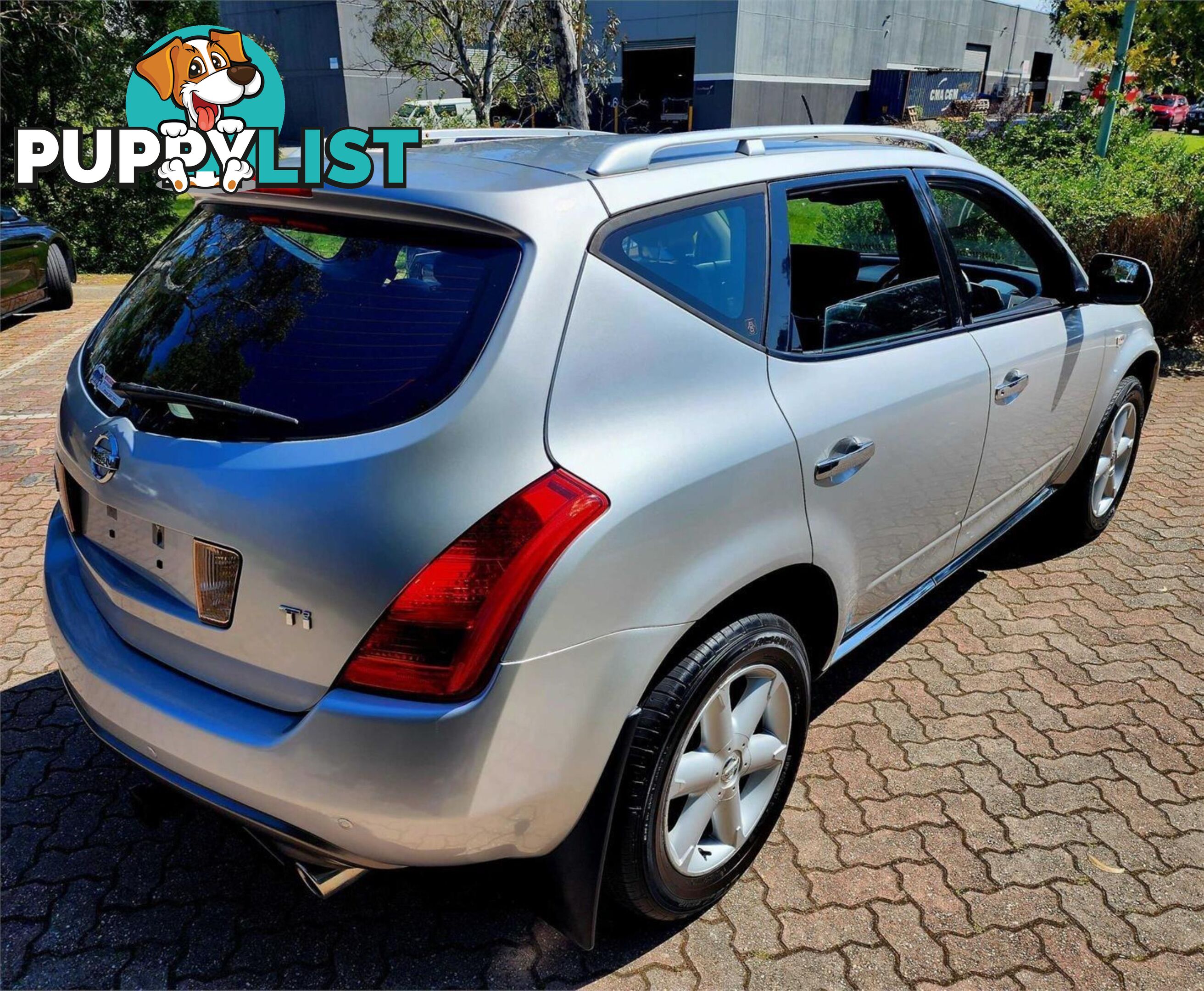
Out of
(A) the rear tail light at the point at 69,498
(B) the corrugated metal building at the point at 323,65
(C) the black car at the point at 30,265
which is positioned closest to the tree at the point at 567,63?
(C) the black car at the point at 30,265

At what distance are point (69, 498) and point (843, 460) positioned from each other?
1.90 meters

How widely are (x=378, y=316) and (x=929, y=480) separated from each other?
1723mm

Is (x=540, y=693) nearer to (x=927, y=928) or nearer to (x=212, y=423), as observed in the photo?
(x=212, y=423)

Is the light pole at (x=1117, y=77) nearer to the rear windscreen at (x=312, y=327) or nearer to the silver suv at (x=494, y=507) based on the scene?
the silver suv at (x=494, y=507)

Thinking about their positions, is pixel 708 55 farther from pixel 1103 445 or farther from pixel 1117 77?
pixel 1103 445

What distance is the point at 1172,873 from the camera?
2.52 meters

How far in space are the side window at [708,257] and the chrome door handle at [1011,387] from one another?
3.83 ft

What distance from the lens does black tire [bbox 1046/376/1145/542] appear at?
13.4ft

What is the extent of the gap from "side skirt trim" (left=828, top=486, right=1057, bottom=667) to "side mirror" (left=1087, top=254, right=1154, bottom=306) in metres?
0.81

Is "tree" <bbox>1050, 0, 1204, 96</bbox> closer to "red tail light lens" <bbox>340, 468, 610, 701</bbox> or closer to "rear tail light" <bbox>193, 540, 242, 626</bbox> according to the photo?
"red tail light lens" <bbox>340, 468, 610, 701</bbox>

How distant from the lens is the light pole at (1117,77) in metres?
9.90

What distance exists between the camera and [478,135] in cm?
285

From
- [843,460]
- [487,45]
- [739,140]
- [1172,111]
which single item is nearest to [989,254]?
[739,140]

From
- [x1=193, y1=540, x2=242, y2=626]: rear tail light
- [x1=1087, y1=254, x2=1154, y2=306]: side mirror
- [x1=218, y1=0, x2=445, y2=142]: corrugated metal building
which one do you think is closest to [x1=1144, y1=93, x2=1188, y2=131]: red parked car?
[x1=218, y1=0, x2=445, y2=142]: corrugated metal building
